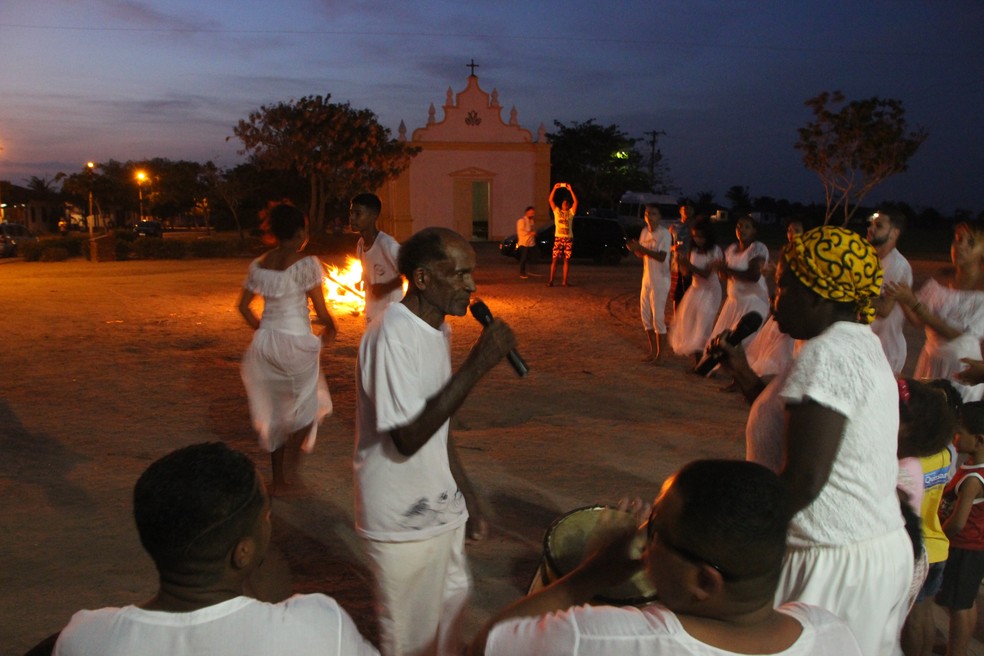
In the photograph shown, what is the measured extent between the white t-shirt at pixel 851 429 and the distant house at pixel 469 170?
35777 millimetres

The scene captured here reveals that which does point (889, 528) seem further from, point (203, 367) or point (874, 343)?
point (203, 367)

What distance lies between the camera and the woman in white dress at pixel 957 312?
4.89 meters

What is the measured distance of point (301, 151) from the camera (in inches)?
982

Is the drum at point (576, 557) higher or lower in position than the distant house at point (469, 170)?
lower

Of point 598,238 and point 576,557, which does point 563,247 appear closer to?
point 598,238

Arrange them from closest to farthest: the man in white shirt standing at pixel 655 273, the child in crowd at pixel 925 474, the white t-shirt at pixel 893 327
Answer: the child in crowd at pixel 925 474
the white t-shirt at pixel 893 327
the man in white shirt standing at pixel 655 273

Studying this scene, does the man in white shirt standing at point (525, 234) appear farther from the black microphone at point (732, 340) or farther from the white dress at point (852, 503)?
the white dress at point (852, 503)

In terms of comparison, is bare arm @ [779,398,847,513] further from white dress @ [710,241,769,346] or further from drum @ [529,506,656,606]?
white dress @ [710,241,769,346]

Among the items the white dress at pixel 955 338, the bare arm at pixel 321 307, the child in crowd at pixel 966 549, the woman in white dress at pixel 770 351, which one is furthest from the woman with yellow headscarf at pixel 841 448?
the woman in white dress at pixel 770 351

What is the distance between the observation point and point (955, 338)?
490 centimetres

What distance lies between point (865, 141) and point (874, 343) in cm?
3097

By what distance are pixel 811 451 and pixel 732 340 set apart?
76 centimetres

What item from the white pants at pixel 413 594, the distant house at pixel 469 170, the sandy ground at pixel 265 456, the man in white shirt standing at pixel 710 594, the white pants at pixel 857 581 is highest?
the distant house at pixel 469 170

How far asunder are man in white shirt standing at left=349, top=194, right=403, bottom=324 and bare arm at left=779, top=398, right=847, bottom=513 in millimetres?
4159
